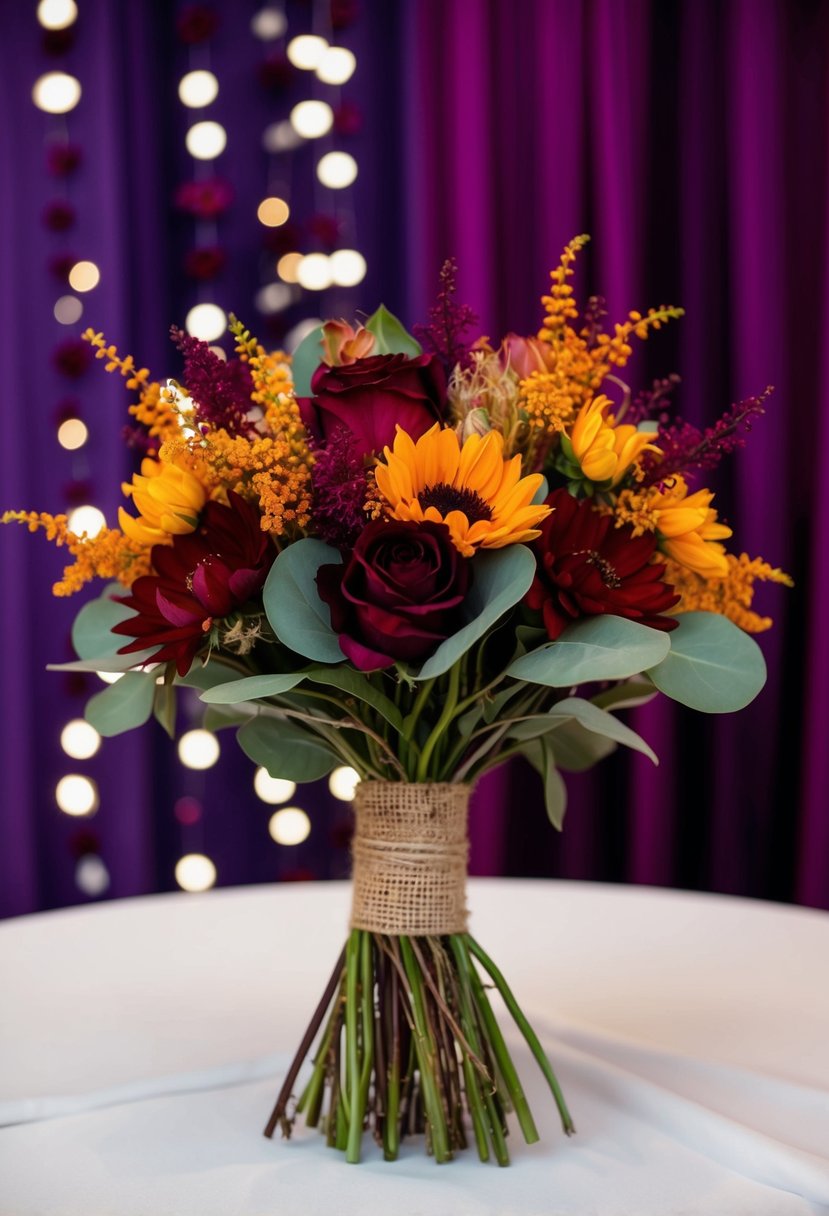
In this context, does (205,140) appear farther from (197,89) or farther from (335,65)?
(335,65)

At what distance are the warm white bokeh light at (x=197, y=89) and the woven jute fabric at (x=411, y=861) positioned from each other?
1.81 meters

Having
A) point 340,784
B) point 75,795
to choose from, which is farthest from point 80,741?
point 340,784

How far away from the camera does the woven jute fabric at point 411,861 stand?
2.37ft

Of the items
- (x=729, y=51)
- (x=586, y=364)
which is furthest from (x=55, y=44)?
(x=586, y=364)

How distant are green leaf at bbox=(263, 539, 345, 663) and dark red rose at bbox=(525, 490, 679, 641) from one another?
114 millimetres

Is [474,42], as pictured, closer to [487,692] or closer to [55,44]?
[55,44]

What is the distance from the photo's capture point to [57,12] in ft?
6.95

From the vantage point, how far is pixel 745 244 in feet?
6.58

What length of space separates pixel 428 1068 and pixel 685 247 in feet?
5.71

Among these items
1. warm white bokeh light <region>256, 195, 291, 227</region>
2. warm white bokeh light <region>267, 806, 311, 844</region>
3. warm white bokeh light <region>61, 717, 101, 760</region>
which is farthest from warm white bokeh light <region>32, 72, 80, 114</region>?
warm white bokeh light <region>267, 806, 311, 844</region>

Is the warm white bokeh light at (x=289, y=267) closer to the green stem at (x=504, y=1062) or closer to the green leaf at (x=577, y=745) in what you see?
the green leaf at (x=577, y=745)

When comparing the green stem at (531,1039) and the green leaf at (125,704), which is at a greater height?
the green leaf at (125,704)

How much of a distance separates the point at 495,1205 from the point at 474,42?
1.97 m

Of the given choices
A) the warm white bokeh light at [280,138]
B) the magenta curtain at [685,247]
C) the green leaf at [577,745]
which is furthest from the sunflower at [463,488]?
the warm white bokeh light at [280,138]
